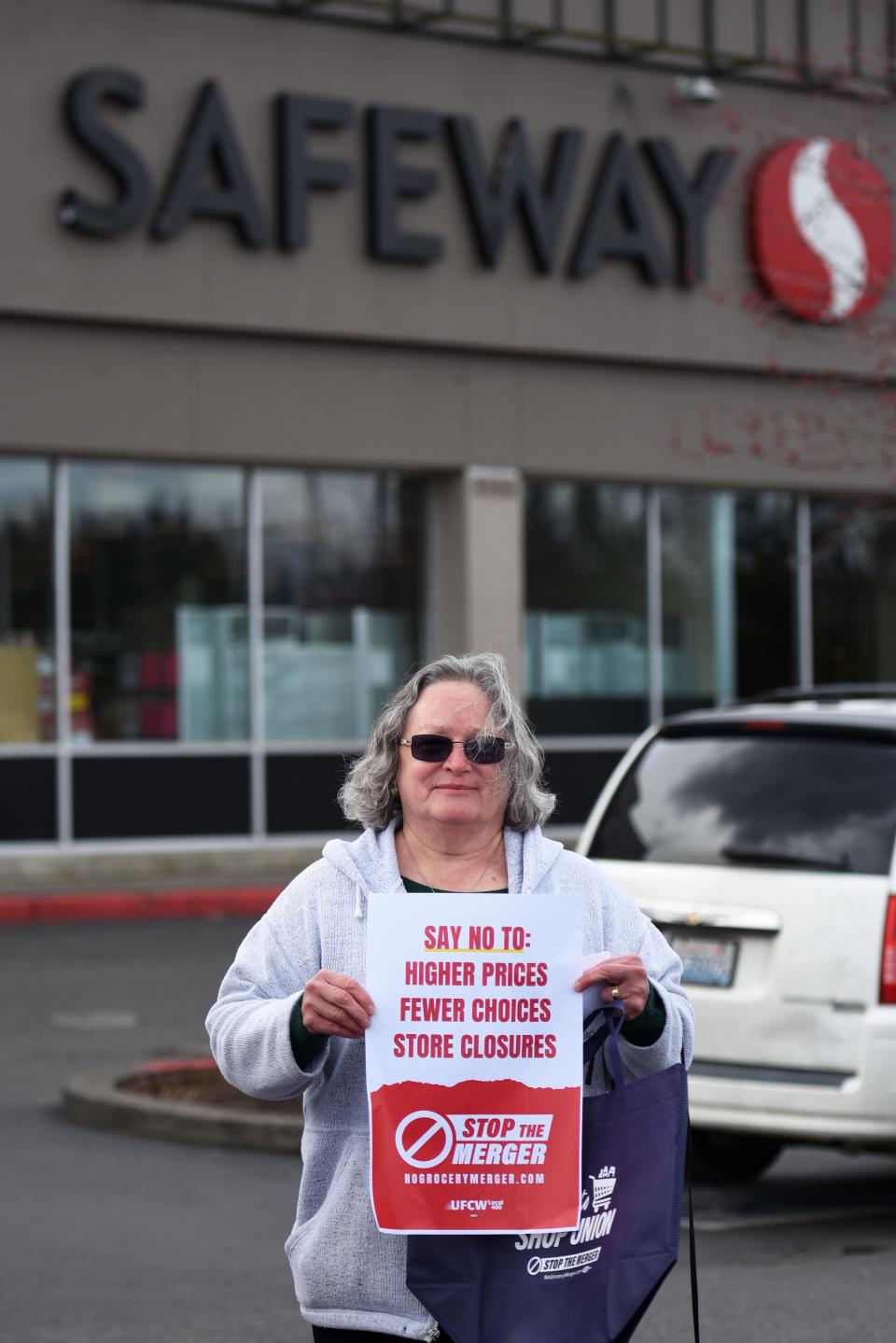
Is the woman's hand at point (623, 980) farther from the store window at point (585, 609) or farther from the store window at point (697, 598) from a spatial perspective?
the store window at point (697, 598)

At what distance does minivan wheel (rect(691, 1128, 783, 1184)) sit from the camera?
8.93 meters

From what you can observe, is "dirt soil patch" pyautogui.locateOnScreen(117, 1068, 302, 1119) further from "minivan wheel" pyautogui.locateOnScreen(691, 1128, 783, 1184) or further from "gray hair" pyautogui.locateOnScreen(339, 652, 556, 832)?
"gray hair" pyautogui.locateOnScreen(339, 652, 556, 832)

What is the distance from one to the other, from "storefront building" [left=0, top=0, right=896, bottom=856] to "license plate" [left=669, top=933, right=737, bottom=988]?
470 inches

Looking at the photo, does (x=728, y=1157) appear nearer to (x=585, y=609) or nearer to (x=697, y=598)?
(x=585, y=609)

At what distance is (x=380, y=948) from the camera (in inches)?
145

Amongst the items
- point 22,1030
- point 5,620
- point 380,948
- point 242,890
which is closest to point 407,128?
point 5,620

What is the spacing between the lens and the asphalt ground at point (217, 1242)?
6684mm

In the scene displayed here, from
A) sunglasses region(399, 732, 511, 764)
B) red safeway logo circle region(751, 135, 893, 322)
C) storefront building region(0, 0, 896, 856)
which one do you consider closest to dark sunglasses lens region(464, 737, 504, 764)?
sunglasses region(399, 732, 511, 764)

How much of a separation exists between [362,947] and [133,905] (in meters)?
15.1

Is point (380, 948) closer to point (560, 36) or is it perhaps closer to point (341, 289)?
point (341, 289)

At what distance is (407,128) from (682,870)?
14.3 meters

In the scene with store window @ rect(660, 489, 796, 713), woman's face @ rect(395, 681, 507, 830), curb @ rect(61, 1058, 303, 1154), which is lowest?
curb @ rect(61, 1058, 303, 1154)

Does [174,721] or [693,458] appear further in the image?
[693,458]

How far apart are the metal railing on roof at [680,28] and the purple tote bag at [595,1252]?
58.9 feet
